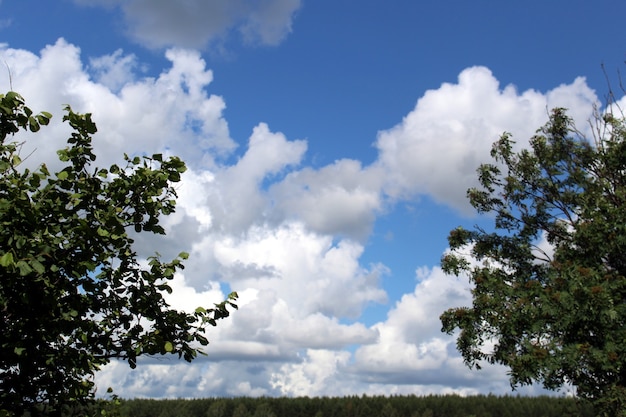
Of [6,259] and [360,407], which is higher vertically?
[360,407]

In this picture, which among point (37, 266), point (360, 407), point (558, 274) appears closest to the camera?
point (37, 266)

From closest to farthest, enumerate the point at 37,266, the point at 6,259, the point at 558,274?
the point at 6,259 < the point at 37,266 < the point at 558,274

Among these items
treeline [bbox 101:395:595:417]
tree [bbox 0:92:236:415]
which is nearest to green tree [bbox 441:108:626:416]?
tree [bbox 0:92:236:415]

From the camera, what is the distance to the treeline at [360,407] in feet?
162

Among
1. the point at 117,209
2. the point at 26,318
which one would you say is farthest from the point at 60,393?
the point at 117,209

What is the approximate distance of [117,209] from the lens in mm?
5977

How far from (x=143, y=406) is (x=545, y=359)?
1816 inches

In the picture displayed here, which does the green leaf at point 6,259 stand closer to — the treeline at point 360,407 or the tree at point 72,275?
the tree at point 72,275

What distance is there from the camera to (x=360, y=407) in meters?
49.9

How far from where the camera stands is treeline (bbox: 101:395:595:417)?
4934cm

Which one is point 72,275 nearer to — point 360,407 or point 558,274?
point 558,274

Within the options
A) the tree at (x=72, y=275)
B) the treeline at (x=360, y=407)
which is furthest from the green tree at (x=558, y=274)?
the treeline at (x=360, y=407)

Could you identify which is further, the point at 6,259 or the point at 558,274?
the point at 558,274

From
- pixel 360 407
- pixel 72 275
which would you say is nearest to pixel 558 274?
pixel 72 275
